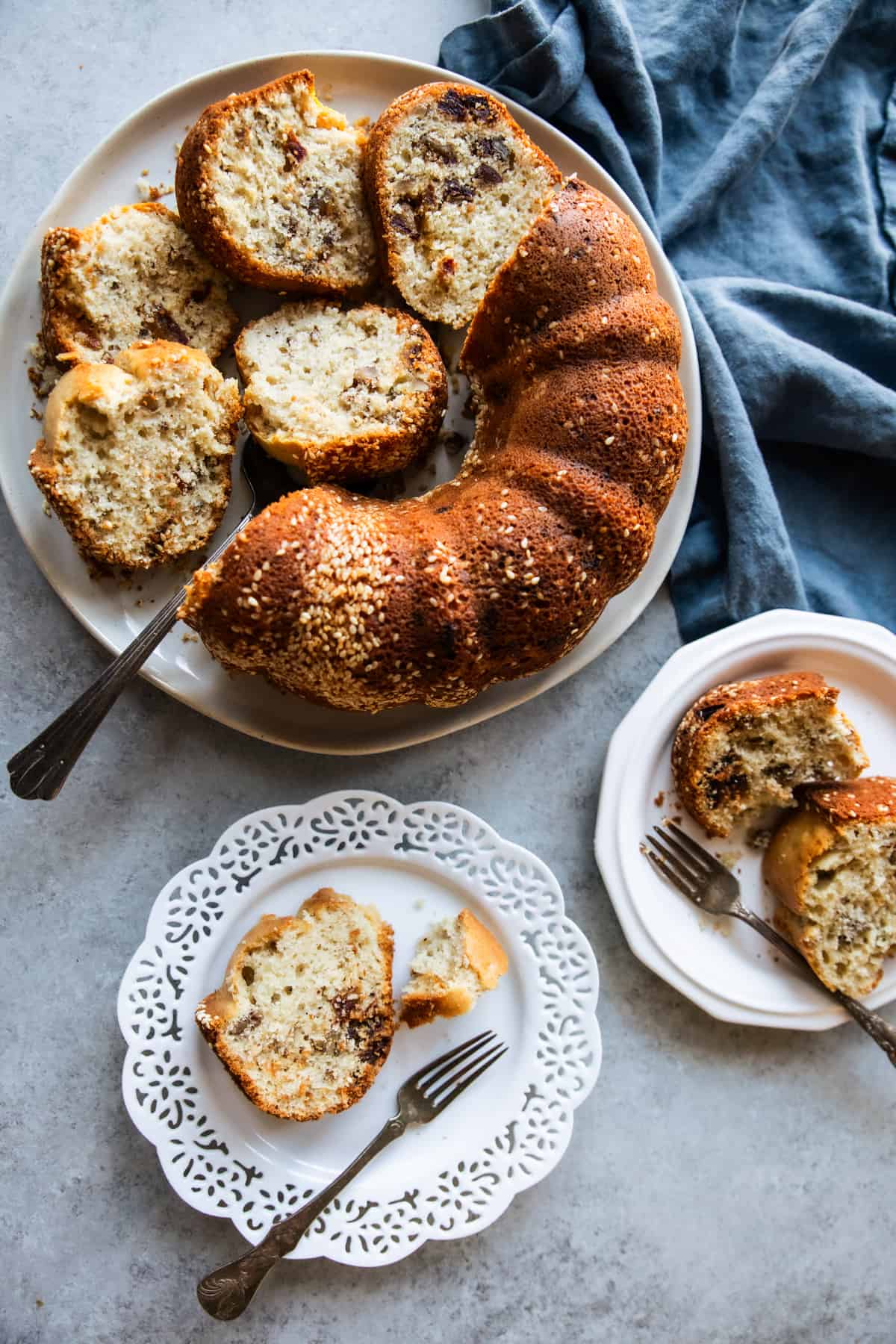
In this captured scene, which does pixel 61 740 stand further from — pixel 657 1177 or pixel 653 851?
pixel 657 1177

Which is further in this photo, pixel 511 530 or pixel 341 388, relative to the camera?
pixel 341 388

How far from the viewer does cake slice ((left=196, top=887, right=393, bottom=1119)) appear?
94.5 inches

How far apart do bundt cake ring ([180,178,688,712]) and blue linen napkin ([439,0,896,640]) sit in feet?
1.36

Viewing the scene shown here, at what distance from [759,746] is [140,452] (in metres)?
1.65

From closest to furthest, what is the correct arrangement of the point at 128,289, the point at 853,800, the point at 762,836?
the point at 128,289, the point at 853,800, the point at 762,836

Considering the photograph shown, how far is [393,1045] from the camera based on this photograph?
2547 millimetres

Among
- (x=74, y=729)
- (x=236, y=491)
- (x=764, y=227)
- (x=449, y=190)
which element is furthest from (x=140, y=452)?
(x=764, y=227)

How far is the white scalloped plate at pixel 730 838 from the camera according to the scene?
259cm

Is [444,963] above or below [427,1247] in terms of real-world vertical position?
above

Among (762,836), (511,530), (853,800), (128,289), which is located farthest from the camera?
(762,836)

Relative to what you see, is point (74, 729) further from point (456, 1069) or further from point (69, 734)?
point (456, 1069)

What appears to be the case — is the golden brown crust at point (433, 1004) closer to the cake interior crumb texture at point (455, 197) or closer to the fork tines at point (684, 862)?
the fork tines at point (684, 862)

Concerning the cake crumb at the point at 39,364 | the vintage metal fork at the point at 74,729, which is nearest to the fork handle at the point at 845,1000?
the vintage metal fork at the point at 74,729

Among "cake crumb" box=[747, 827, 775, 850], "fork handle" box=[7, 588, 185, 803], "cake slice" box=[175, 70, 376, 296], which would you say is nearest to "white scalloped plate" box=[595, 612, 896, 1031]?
"cake crumb" box=[747, 827, 775, 850]
